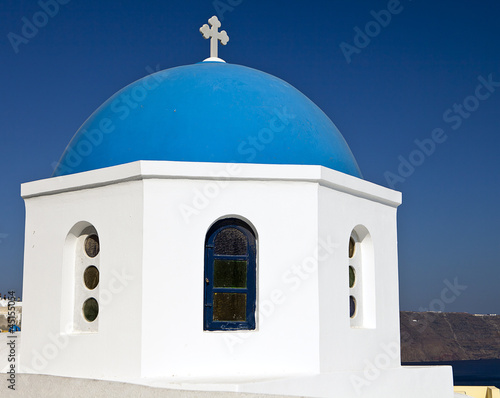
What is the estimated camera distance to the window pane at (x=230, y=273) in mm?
7578

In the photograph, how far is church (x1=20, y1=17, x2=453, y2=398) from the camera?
7227 mm

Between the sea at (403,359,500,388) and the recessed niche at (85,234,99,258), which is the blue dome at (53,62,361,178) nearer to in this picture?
the recessed niche at (85,234,99,258)

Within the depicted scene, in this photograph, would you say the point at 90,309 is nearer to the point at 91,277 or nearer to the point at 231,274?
the point at 91,277

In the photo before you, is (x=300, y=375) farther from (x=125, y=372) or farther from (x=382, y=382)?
(x=125, y=372)

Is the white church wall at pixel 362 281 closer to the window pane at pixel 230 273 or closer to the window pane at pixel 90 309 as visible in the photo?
the window pane at pixel 230 273

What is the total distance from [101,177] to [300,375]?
3.00 meters

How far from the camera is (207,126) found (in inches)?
309

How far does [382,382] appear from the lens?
804cm

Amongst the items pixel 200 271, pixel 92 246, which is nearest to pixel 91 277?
pixel 92 246

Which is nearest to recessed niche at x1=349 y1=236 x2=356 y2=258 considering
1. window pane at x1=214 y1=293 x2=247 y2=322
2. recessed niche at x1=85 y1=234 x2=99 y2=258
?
window pane at x1=214 y1=293 x2=247 y2=322

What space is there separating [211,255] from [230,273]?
289mm

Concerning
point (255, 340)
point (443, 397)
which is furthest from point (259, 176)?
point (443, 397)

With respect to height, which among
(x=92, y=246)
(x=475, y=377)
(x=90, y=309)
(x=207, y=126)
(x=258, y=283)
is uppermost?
(x=207, y=126)

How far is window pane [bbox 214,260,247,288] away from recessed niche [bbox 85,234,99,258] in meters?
1.46
